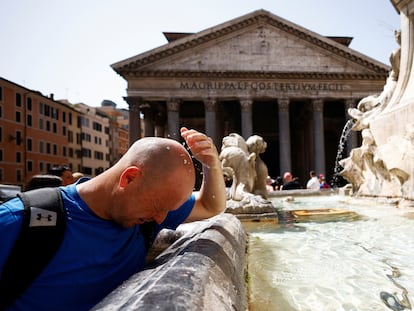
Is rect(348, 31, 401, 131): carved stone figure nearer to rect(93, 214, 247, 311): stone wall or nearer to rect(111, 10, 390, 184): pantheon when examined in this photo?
rect(93, 214, 247, 311): stone wall

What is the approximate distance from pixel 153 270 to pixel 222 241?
22.6 inches

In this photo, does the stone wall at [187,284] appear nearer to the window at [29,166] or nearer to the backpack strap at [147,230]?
the backpack strap at [147,230]

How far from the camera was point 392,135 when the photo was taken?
185 inches

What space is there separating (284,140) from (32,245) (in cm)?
2710

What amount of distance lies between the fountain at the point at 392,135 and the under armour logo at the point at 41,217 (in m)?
4.13

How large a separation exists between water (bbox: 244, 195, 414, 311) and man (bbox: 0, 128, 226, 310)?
2.27ft

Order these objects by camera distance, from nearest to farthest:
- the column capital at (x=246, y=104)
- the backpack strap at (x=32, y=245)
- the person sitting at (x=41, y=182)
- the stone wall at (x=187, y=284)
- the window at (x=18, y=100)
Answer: the stone wall at (x=187, y=284) < the backpack strap at (x=32, y=245) < the person sitting at (x=41, y=182) < the column capital at (x=246, y=104) < the window at (x=18, y=100)

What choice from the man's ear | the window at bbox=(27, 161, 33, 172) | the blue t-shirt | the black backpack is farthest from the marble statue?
the window at bbox=(27, 161, 33, 172)

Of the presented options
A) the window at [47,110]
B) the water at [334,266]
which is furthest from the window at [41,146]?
the water at [334,266]

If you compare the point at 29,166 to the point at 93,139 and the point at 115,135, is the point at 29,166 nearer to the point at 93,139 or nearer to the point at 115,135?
the point at 93,139

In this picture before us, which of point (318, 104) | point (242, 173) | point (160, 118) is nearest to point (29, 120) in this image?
point (160, 118)

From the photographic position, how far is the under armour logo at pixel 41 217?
109 cm

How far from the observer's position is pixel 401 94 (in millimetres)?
5125

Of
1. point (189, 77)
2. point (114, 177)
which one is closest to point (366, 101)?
point (114, 177)
